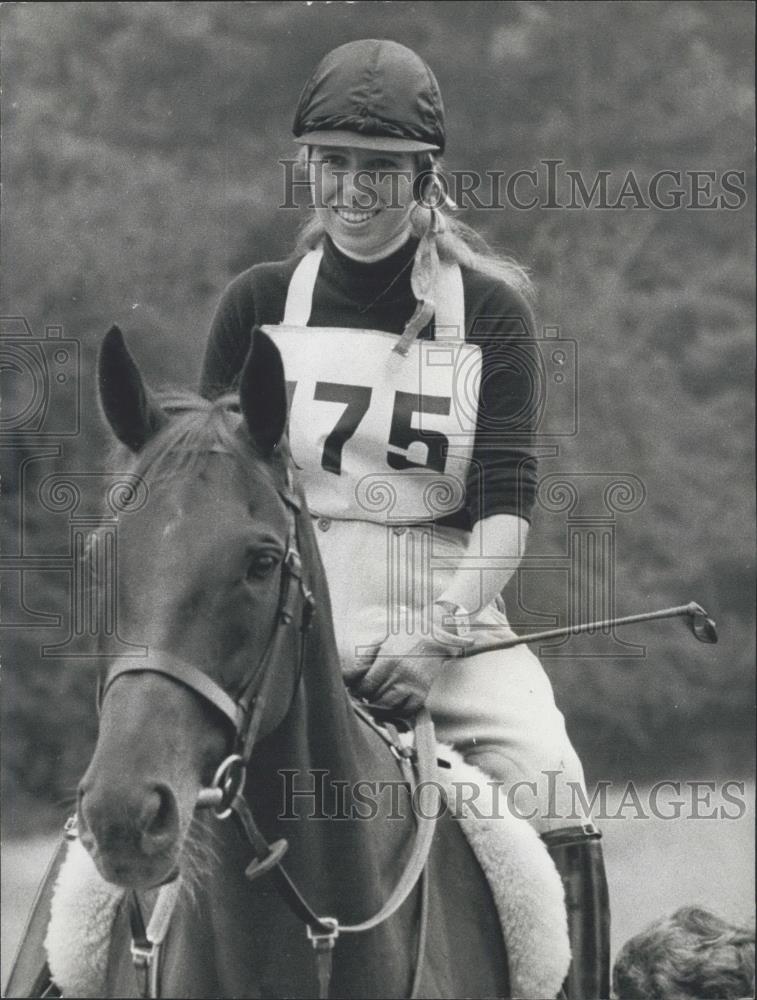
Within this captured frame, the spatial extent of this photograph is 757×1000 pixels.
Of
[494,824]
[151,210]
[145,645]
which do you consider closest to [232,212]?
[151,210]

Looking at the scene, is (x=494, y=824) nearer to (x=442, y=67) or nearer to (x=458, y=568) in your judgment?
(x=458, y=568)

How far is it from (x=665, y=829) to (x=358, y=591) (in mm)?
3690

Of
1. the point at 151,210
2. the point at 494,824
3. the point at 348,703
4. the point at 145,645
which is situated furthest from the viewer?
the point at 151,210

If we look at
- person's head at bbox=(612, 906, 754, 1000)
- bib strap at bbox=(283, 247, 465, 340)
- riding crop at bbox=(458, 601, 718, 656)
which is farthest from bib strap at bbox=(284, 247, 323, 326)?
person's head at bbox=(612, 906, 754, 1000)

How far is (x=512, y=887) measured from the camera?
2.98 metres

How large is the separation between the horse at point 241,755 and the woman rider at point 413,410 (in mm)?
480

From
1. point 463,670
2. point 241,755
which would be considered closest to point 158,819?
point 241,755

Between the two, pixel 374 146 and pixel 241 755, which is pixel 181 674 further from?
pixel 374 146

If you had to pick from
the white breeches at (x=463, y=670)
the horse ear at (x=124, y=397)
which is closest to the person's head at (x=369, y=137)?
the white breeches at (x=463, y=670)

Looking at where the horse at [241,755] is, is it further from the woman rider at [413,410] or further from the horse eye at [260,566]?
the woman rider at [413,410]

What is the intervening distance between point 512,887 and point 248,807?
0.77m

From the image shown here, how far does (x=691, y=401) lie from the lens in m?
7.55

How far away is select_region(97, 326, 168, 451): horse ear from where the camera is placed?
7.95 ft

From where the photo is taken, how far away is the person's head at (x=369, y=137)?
11.0 ft
